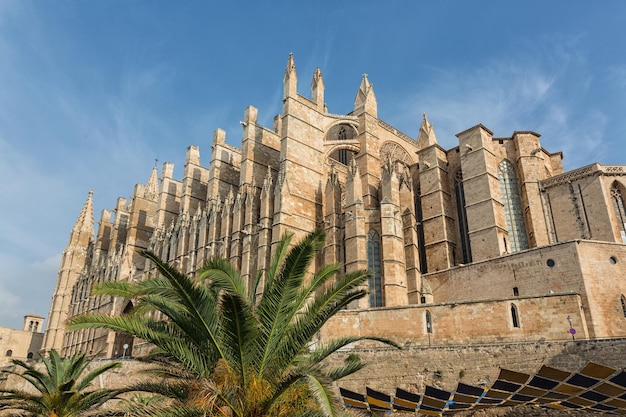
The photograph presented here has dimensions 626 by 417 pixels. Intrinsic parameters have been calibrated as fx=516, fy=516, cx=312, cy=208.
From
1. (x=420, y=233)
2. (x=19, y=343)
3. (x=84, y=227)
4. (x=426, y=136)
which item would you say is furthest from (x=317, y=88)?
(x=19, y=343)

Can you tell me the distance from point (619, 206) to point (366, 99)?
1377cm

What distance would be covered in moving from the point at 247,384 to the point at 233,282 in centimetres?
143

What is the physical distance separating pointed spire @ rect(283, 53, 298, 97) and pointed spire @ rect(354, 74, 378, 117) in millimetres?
4146

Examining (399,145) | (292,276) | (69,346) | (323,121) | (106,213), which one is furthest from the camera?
(106,213)

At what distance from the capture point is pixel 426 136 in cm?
3178

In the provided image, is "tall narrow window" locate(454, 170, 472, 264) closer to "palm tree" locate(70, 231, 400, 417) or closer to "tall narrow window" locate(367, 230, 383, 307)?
"tall narrow window" locate(367, 230, 383, 307)

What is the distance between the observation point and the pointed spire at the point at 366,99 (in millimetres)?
28817

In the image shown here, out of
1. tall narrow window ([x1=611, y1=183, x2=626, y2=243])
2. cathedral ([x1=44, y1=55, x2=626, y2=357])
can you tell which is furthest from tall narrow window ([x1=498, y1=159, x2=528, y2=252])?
tall narrow window ([x1=611, y1=183, x2=626, y2=243])

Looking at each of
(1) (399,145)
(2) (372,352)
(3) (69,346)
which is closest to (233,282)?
(2) (372,352)

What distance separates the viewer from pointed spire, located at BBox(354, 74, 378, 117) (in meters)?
28.8

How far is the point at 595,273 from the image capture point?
1697 centimetres

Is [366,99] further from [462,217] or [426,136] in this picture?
[462,217]

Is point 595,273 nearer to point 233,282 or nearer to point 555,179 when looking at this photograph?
point 555,179

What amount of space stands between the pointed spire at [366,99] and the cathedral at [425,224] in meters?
0.08
